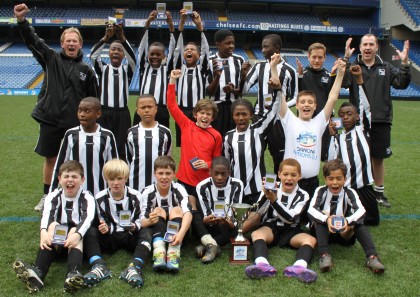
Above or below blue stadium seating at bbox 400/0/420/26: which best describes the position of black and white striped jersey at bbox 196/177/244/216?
below

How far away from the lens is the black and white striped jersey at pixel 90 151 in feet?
12.2

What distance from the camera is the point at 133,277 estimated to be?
9.21 feet

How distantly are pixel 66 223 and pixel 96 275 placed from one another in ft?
1.93

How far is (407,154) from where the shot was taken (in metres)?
7.89

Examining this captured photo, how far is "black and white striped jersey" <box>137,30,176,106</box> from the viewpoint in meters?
4.87

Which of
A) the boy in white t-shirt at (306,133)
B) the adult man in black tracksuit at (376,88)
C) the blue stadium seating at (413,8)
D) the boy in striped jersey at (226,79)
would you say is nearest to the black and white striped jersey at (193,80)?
the boy in striped jersey at (226,79)

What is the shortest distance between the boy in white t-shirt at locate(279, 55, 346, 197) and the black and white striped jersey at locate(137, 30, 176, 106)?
1.63 meters

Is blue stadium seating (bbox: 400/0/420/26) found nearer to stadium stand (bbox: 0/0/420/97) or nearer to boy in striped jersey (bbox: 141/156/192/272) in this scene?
stadium stand (bbox: 0/0/420/97)

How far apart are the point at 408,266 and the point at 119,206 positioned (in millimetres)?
2283

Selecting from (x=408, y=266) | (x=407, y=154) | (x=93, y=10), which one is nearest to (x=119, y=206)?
(x=408, y=266)

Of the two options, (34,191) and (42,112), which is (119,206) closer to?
(42,112)

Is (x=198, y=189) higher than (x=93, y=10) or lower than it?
lower

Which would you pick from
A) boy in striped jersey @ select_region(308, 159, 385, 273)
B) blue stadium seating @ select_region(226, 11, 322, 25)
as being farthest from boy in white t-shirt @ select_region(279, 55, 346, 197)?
blue stadium seating @ select_region(226, 11, 322, 25)

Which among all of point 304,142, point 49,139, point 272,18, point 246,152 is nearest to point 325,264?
point 304,142
